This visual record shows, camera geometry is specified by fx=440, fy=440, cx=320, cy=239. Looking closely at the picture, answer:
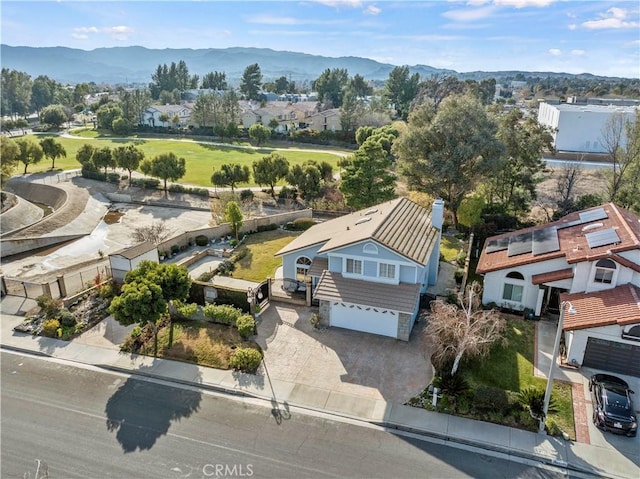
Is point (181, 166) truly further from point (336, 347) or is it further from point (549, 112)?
point (549, 112)

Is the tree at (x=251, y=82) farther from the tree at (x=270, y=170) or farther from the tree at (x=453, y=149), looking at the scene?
the tree at (x=453, y=149)

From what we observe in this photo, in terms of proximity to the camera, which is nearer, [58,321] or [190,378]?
[190,378]

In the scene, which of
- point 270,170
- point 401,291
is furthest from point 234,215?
point 401,291

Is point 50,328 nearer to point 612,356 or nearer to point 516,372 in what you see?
point 516,372

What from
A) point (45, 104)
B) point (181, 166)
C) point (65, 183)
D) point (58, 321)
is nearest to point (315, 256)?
point (58, 321)

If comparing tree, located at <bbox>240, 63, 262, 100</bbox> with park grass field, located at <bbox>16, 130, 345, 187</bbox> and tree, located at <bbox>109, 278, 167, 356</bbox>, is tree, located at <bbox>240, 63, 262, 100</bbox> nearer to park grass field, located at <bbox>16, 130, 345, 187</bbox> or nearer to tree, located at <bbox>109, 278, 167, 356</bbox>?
park grass field, located at <bbox>16, 130, 345, 187</bbox>

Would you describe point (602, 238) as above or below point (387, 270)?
above

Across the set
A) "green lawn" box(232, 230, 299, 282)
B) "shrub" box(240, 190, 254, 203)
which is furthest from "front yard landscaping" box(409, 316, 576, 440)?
"shrub" box(240, 190, 254, 203)

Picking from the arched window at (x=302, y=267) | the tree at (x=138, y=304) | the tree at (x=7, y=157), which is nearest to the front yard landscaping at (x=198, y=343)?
the tree at (x=138, y=304)
